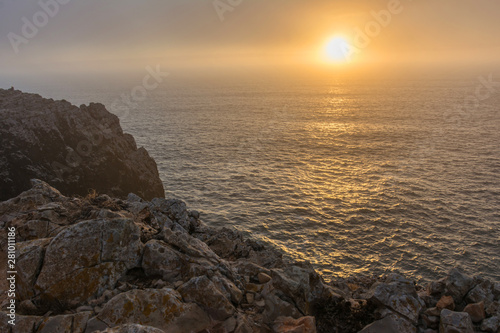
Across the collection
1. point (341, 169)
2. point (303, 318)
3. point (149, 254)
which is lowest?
point (341, 169)

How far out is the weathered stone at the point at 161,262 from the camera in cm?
1435

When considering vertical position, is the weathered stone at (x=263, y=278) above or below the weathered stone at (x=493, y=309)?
below

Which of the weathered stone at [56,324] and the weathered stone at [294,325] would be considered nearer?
the weathered stone at [56,324]

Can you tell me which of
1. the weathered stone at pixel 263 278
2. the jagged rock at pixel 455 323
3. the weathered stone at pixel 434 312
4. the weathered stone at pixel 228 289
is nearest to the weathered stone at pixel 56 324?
the weathered stone at pixel 228 289

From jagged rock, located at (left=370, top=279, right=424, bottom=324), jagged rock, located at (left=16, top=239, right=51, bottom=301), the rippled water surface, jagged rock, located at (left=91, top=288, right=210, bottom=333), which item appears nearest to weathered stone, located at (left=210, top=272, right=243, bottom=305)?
jagged rock, located at (left=91, top=288, right=210, bottom=333)

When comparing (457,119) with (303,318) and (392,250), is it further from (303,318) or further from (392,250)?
(303,318)

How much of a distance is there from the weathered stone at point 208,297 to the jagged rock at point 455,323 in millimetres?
8761

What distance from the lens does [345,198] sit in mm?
48031

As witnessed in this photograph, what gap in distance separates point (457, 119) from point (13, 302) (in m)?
116

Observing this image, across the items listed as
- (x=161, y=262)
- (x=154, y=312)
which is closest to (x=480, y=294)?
(x=154, y=312)

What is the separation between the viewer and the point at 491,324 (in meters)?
13.5

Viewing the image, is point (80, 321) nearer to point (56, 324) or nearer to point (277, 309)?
point (56, 324)

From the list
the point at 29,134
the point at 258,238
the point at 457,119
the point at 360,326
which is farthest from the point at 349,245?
the point at 457,119

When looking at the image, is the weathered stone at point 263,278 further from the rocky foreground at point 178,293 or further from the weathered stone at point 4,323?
the weathered stone at point 4,323
